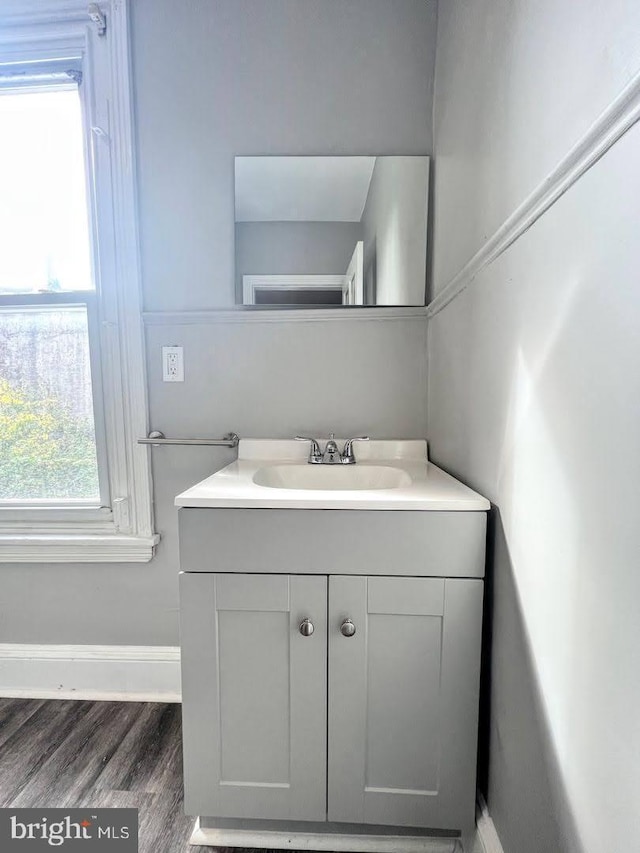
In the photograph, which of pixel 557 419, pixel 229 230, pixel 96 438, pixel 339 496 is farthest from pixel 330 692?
pixel 229 230

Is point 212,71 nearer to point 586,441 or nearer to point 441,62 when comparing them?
point 441,62

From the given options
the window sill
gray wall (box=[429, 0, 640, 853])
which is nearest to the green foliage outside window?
the window sill

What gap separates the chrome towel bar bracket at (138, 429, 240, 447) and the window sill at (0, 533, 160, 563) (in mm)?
349

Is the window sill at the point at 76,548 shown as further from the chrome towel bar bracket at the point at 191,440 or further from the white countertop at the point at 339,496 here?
the white countertop at the point at 339,496

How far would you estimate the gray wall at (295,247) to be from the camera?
133 centimetres

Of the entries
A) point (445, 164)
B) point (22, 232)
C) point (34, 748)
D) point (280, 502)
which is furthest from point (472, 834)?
point (22, 232)

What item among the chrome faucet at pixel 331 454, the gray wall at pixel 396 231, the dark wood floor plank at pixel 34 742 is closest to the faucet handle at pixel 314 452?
the chrome faucet at pixel 331 454

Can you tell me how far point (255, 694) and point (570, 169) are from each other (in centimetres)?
108

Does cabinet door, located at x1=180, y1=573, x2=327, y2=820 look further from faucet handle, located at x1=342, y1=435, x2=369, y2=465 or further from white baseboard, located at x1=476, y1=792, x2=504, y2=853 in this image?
faucet handle, located at x1=342, y1=435, x2=369, y2=465

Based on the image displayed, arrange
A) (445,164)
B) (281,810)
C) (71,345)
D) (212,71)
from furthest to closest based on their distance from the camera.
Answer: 1. (71,345)
2. (212,71)
3. (445,164)
4. (281,810)

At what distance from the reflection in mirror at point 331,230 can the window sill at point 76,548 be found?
0.93m

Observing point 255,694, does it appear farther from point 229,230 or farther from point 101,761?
point 229,230

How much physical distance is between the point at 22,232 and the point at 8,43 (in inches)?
23.4

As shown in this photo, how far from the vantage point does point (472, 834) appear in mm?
860
